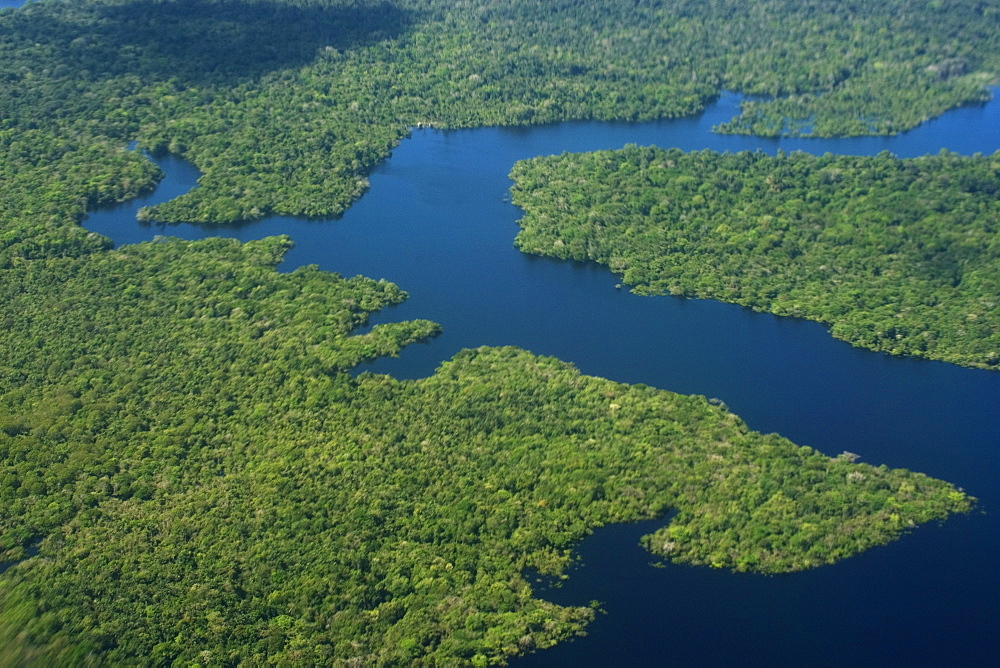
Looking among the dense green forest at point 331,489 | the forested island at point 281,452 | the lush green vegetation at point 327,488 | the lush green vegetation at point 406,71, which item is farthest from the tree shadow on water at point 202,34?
the dense green forest at point 331,489

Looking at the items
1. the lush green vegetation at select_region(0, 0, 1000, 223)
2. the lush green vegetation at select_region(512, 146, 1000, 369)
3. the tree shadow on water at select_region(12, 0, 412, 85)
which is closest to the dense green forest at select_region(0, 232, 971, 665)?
the lush green vegetation at select_region(512, 146, 1000, 369)

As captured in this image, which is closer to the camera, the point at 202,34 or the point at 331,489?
the point at 331,489

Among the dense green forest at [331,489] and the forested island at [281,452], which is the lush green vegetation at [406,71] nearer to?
the forested island at [281,452]

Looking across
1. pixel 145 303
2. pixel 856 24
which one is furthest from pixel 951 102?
pixel 145 303

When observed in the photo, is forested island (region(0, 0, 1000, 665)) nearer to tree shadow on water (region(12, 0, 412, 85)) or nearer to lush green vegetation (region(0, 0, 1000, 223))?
lush green vegetation (region(0, 0, 1000, 223))

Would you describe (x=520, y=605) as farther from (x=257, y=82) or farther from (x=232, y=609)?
(x=257, y=82)

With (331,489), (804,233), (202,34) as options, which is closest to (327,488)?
(331,489)

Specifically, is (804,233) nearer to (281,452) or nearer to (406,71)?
(281,452)
